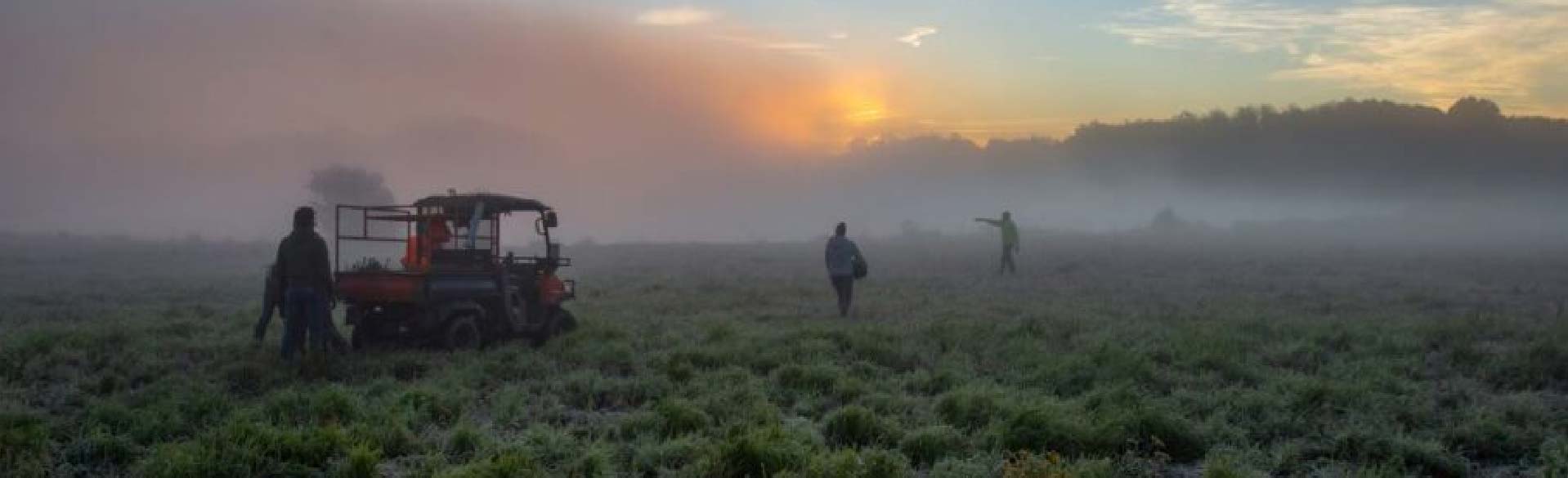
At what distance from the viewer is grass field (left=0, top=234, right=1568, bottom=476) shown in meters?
8.32

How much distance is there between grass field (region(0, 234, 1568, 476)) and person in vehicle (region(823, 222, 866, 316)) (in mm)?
886

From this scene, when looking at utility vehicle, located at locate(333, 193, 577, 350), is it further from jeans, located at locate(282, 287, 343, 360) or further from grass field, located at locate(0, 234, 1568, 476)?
jeans, located at locate(282, 287, 343, 360)

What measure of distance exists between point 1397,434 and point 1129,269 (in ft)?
89.0

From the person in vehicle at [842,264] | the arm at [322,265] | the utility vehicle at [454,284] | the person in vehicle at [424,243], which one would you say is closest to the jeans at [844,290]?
the person in vehicle at [842,264]

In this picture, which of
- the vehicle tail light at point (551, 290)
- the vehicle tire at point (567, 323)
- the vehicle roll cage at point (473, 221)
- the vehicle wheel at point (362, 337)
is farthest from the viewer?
the vehicle tire at point (567, 323)

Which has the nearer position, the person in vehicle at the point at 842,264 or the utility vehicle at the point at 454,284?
the utility vehicle at the point at 454,284

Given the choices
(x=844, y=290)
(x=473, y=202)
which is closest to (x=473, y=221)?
(x=473, y=202)

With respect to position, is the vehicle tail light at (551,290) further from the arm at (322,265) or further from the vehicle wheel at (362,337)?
the arm at (322,265)

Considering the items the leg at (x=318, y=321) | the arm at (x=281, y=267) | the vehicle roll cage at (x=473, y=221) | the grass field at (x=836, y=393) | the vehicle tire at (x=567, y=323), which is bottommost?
the grass field at (x=836, y=393)

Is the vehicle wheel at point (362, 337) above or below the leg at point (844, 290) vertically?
below

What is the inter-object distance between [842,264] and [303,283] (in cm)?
973

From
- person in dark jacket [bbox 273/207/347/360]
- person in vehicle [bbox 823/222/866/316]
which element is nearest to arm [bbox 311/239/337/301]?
person in dark jacket [bbox 273/207/347/360]

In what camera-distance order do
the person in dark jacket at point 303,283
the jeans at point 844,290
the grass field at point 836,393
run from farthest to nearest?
the jeans at point 844,290 → the person in dark jacket at point 303,283 → the grass field at point 836,393

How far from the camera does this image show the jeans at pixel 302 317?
43.1 ft
